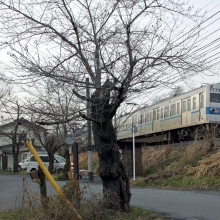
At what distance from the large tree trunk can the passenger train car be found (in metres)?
9.53

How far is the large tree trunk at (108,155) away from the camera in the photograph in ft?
23.7

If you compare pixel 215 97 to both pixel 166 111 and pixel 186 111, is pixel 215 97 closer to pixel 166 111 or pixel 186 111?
pixel 186 111

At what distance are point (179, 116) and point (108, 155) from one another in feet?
53.8

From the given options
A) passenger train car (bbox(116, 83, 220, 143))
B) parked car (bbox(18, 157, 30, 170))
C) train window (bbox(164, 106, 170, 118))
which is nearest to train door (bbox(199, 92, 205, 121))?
passenger train car (bbox(116, 83, 220, 143))

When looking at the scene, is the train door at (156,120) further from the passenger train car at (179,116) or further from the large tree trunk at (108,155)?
the large tree trunk at (108,155)

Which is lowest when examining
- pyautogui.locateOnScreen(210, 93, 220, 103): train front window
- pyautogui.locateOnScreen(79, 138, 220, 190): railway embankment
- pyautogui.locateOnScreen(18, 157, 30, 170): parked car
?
pyautogui.locateOnScreen(18, 157, 30, 170): parked car

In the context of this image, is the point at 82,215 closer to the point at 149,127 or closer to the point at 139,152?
the point at 139,152

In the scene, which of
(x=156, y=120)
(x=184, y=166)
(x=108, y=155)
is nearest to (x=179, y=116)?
(x=156, y=120)

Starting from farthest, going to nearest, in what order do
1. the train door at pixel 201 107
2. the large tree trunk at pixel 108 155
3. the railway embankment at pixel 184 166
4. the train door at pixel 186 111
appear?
the train door at pixel 186 111, the train door at pixel 201 107, the railway embankment at pixel 184 166, the large tree trunk at pixel 108 155

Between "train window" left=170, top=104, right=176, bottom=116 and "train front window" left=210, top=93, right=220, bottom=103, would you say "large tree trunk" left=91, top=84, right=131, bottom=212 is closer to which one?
"train front window" left=210, top=93, right=220, bottom=103

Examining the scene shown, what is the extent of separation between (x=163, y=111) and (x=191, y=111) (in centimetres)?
369

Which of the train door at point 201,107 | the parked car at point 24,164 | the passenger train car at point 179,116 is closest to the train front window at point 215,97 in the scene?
the passenger train car at point 179,116

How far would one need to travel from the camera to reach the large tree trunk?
23.7 feet

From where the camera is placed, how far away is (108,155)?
7336 millimetres
